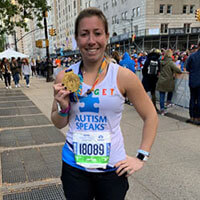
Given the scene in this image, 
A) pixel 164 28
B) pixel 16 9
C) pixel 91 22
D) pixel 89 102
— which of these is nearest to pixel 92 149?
pixel 89 102

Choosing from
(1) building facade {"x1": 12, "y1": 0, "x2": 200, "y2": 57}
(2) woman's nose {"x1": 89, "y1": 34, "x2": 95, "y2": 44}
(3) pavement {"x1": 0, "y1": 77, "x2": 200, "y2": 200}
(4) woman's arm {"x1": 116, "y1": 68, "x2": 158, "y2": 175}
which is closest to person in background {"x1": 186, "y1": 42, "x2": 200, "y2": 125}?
(3) pavement {"x1": 0, "y1": 77, "x2": 200, "y2": 200}

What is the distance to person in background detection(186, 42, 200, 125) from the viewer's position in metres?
5.69

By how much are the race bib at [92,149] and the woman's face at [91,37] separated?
0.52 meters

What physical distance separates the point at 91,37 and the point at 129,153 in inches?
124

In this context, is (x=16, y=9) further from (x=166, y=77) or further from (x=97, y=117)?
(x=97, y=117)

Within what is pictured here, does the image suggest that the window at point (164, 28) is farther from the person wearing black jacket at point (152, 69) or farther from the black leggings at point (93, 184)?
the black leggings at point (93, 184)

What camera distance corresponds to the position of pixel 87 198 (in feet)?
5.16

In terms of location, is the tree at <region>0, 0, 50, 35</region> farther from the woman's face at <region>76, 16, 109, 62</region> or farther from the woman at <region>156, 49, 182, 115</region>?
the woman's face at <region>76, 16, 109, 62</region>

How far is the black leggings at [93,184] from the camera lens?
151 cm

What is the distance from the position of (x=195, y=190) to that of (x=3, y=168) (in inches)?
114

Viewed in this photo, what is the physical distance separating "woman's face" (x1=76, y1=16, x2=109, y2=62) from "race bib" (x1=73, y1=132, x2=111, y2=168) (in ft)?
1.70

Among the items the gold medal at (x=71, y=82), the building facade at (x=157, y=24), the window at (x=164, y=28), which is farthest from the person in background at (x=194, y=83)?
the window at (x=164, y=28)

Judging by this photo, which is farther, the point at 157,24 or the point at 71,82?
the point at 157,24

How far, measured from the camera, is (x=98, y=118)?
4.88 ft
